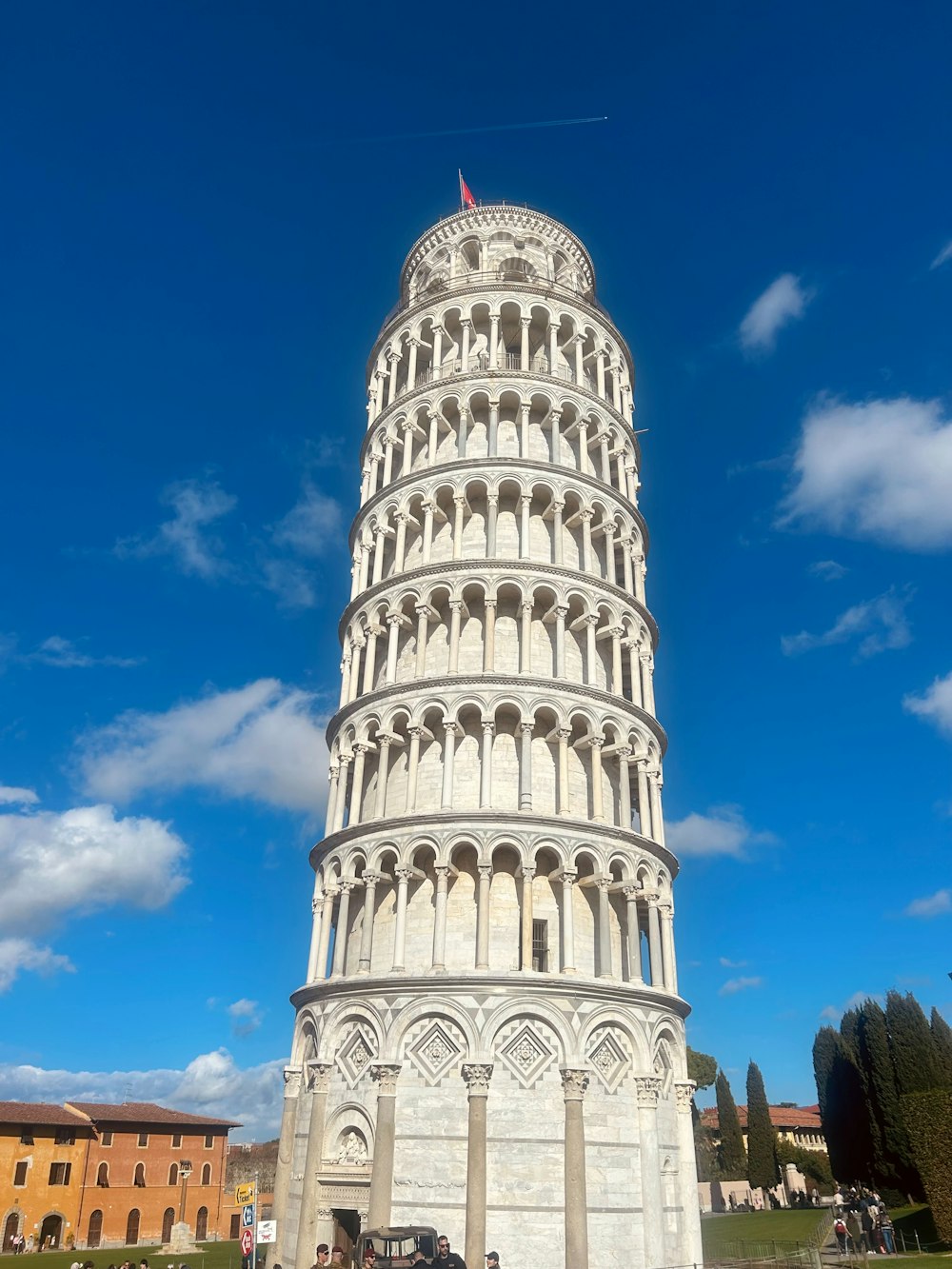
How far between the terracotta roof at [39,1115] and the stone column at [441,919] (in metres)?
50.4

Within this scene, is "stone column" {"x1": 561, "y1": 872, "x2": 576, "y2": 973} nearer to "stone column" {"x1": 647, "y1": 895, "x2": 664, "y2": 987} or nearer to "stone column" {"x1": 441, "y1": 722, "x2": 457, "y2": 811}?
"stone column" {"x1": 647, "y1": 895, "x2": 664, "y2": 987}

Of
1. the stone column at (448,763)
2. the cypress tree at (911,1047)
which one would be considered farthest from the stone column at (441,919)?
the cypress tree at (911,1047)

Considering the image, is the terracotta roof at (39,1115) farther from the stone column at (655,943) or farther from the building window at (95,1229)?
the stone column at (655,943)

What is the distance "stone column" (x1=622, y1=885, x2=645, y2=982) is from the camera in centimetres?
2875

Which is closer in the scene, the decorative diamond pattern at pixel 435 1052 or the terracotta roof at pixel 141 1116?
the decorative diamond pattern at pixel 435 1052

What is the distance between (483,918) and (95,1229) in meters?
55.0

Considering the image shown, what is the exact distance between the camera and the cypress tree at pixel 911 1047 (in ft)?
152

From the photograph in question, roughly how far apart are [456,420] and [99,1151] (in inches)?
2261

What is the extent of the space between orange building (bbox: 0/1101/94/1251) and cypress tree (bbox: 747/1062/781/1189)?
45.1 m

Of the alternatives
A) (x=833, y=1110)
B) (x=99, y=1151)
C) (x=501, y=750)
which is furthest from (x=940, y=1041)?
(x=99, y=1151)

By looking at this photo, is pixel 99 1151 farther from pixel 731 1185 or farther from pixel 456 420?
pixel 456 420

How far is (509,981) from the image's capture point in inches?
1032

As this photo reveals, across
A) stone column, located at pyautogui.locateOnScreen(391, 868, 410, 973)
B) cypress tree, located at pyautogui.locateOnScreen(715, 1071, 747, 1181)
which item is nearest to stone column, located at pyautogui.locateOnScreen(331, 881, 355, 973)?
stone column, located at pyautogui.locateOnScreen(391, 868, 410, 973)

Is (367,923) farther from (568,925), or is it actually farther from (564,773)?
(564,773)
